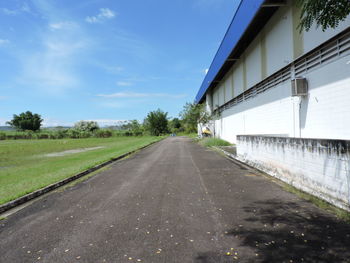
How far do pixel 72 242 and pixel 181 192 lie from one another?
318 centimetres

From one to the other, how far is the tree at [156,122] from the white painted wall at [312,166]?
217ft

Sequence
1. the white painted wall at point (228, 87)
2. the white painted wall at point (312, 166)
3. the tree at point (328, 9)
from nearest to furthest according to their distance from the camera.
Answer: the tree at point (328, 9) → the white painted wall at point (312, 166) → the white painted wall at point (228, 87)

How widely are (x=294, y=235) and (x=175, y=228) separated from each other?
6.39 ft

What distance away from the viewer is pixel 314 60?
25.5 ft

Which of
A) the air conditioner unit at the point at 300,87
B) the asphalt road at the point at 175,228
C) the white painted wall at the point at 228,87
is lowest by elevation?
the asphalt road at the point at 175,228

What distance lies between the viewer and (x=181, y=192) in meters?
6.00

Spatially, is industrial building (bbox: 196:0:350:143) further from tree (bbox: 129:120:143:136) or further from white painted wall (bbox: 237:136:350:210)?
tree (bbox: 129:120:143:136)

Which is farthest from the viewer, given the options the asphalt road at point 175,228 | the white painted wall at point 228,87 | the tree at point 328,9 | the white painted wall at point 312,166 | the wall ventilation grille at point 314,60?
the white painted wall at point 228,87

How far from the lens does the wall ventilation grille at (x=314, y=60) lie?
6.38m

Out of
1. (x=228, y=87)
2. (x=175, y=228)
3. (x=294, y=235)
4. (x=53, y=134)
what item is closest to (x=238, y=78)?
(x=228, y=87)

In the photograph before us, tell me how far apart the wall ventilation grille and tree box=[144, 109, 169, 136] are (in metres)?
61.9

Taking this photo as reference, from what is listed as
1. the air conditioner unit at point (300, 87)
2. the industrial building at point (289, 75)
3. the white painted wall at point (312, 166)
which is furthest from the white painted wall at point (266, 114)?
the white painted wall at point (312, 166)

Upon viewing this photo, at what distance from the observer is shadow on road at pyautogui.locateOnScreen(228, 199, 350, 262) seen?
2857mm

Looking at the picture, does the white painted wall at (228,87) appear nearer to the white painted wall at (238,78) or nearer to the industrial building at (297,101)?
the white painted wall at (238,78)
